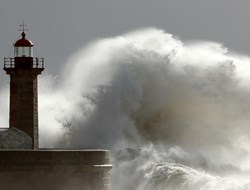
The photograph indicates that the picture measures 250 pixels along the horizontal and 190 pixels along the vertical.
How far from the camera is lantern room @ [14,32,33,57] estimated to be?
24500 millimetres

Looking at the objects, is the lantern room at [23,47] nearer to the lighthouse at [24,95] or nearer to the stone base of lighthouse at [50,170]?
the lighthouse at [24,95]

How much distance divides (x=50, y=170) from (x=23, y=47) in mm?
4667

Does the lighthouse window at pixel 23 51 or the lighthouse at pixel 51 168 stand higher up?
the lighthouse window at pixel 23 51

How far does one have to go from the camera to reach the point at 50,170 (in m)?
20.7

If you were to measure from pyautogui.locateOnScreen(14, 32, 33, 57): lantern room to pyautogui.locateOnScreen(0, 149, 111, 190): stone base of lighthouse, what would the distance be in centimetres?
407

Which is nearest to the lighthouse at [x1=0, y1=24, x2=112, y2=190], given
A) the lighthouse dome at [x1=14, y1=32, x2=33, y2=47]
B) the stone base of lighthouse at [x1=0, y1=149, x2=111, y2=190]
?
the stone base of lighthouse at [x1=0, y1=149, x2=111, y2=190]

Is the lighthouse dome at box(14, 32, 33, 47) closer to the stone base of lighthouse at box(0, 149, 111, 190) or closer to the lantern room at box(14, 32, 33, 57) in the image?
the lantern room at box(14, 32, 33, 57)

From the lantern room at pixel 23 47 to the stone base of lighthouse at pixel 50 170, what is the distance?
4.07 meters

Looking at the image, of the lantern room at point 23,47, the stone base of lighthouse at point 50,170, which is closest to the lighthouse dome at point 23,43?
the lantern room at point 23,47

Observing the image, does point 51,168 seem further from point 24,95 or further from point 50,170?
point 24,95

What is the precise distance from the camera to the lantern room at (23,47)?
24500mm

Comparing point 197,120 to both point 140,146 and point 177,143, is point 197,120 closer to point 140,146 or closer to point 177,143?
point 177,143

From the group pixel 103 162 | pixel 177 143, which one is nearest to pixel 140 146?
pixel 177 143

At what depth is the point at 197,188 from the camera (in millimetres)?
24016
